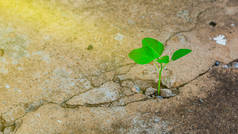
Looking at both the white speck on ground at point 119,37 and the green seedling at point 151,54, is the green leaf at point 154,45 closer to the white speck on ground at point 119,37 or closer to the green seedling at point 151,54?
the green seedling at point 151,54

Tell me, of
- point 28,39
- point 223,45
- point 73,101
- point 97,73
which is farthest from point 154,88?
point 28,39

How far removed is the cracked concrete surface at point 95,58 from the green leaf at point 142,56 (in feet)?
0.88

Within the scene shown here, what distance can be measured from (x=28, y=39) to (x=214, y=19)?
1.49 m

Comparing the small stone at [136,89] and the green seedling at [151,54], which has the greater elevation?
the green seedling at [151,54]

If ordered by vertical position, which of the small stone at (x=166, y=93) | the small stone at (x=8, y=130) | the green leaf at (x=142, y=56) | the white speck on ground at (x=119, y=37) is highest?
the white speck on ground at (x=119, y=37)

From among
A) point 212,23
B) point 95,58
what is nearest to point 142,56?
point 95,58

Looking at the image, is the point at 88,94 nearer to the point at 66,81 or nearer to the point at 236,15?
the point at 66,81

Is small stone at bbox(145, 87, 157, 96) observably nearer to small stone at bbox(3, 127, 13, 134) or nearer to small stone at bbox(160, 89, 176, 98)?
small stone at bbox(160, 89, 176, 98)

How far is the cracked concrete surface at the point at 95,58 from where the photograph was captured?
1.46 meters

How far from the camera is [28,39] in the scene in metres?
1.85

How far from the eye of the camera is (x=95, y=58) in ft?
5.87

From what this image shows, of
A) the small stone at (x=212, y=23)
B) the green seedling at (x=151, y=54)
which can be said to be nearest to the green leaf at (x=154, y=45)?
the green seedling at (x=151, y=54)

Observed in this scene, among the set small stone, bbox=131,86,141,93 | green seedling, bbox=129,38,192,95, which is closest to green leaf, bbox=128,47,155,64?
green seedling, bbox=129,38,192,95

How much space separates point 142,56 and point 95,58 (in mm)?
459
